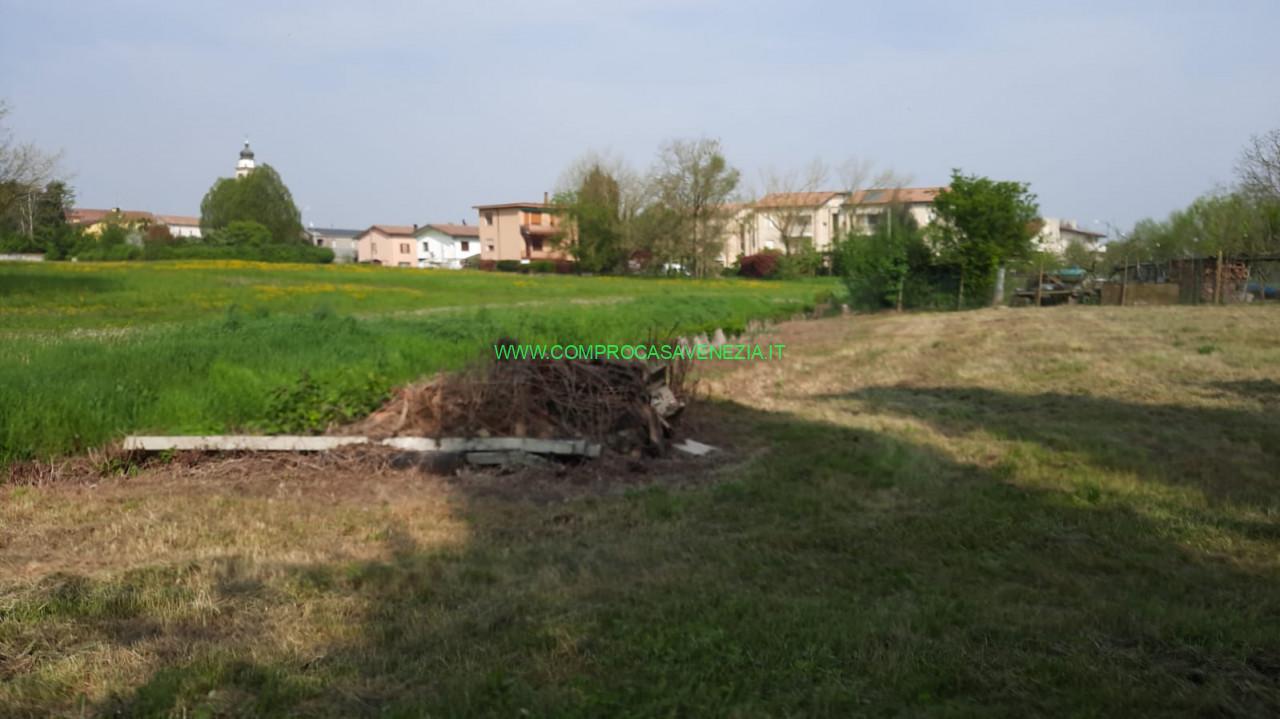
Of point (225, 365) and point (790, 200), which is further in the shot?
point (790, 200)

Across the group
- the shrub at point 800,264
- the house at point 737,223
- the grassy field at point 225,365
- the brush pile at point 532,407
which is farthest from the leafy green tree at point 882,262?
the house at point 737,223

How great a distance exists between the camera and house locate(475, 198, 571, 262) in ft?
301

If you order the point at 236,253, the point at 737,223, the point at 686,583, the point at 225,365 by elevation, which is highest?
the point at 737,223

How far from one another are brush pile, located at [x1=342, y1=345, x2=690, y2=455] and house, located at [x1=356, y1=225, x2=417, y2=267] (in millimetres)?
99761

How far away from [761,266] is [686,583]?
65422 mm

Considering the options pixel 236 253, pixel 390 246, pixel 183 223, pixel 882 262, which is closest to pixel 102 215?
pixel 183 223

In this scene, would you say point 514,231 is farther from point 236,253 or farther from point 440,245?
point 236,253

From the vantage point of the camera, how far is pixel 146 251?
64125mm

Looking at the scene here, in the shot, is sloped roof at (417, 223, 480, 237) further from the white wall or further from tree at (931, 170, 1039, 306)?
tree at (931, 170, 1039, 306)

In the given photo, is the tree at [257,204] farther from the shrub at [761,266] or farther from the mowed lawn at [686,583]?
the mowed lawn at [686,583]

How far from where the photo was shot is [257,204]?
84312mm

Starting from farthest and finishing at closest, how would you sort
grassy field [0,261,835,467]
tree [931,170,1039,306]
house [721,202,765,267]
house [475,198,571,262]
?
house [475,198,571,262]
house [721,202,765,267]
tree [931,170,1039,306]
grassy field [0,261,835,467]

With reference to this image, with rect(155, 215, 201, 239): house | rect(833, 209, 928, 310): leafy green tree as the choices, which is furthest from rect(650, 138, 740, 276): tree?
rect(155, 215, 201, 239): house

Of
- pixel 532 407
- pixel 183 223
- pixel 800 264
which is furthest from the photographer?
pixel 183 223
